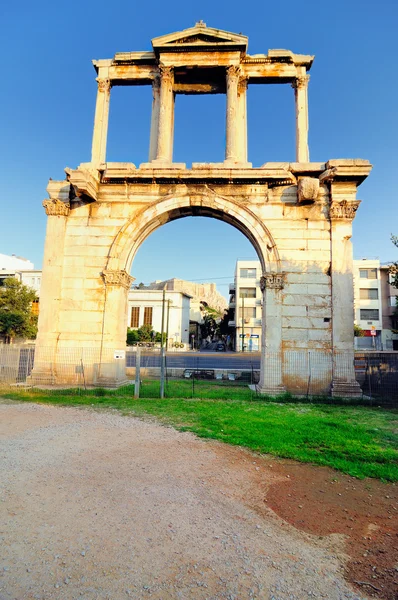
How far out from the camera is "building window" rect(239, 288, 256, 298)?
2014 inches

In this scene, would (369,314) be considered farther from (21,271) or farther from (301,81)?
(21,271)

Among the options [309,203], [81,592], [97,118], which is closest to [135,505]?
[81,592]

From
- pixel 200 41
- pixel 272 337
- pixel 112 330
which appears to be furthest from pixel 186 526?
pixel 200 41

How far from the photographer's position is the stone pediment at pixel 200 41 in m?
13.6

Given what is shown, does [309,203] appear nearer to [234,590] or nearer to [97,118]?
[97,118]

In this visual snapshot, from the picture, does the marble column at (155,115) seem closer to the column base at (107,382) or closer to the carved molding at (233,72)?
the carved molding at (233,72)

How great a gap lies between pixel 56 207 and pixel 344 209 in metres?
10.7

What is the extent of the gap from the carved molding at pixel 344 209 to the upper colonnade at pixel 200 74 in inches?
93.9

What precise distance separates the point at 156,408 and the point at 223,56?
13.7m

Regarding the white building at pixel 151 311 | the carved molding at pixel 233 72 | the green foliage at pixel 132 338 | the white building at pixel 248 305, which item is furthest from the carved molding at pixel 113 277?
the white building at pixel 151 311

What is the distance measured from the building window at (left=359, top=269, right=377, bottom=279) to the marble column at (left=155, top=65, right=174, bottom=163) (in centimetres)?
3994

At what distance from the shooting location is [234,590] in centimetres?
271

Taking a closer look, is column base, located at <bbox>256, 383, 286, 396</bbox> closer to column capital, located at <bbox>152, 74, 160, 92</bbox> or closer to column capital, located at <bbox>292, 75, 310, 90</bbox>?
column capital, located at <bbox>292, 75, 310, 90</bbox>

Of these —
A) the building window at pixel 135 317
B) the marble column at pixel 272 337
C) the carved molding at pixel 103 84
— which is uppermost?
the carved molding at pixel 103 84
